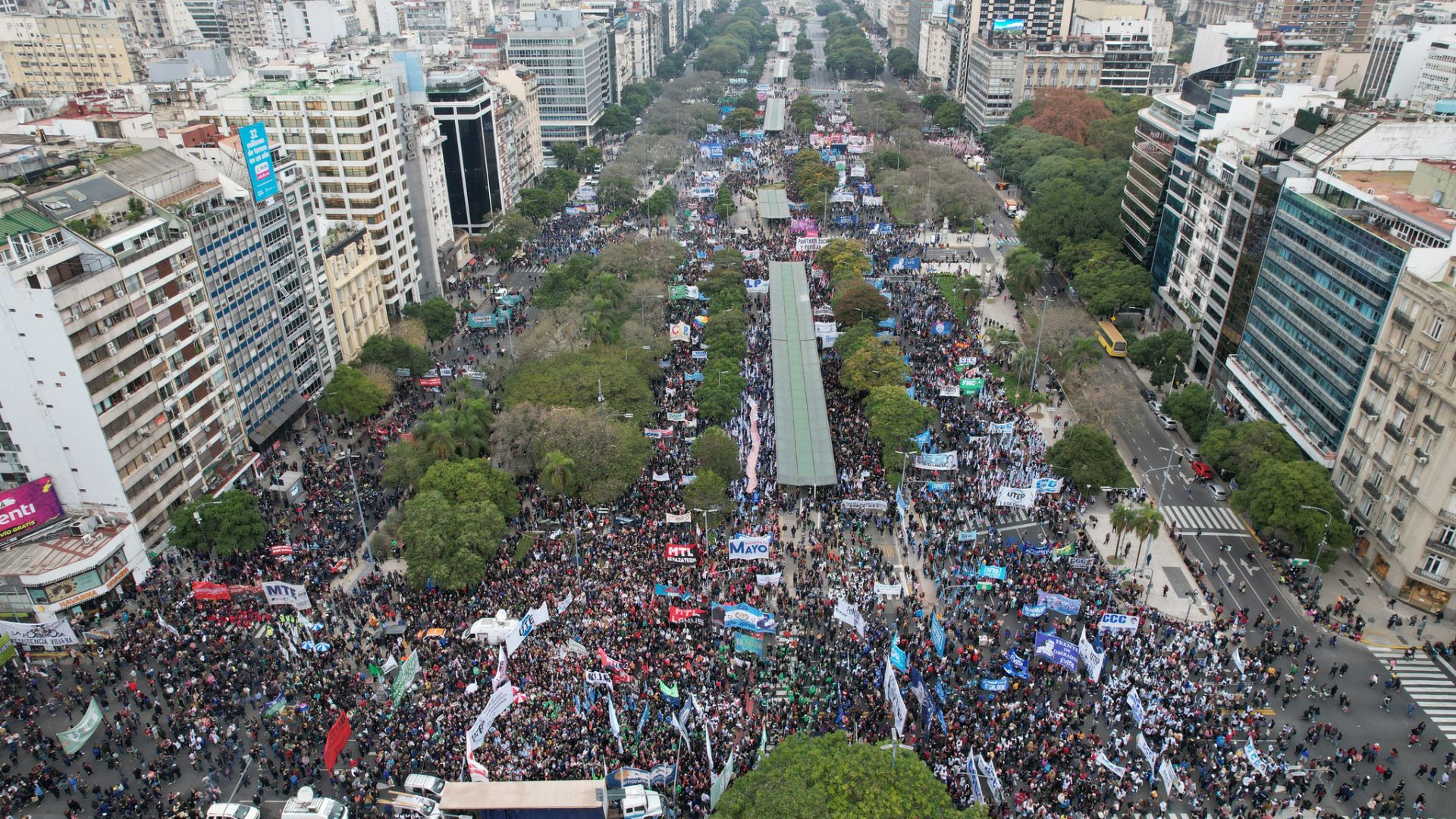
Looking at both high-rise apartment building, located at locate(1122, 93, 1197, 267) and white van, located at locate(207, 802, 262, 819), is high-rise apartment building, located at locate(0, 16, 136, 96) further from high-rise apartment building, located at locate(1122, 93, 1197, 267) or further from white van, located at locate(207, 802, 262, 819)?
white van, located at locate(207, 802, 262, 819)

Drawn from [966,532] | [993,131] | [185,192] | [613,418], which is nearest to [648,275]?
[613,418]

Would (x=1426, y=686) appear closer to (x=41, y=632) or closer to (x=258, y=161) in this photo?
(x=41, y=632)

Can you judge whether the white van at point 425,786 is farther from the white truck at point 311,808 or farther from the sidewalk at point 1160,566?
the sidewalk at point 1160,566

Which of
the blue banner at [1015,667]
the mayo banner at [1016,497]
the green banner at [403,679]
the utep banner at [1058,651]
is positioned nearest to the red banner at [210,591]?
the green banner at [403,679]

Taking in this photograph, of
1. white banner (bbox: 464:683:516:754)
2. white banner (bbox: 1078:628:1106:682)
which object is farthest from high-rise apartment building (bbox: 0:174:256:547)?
white banner (bbox: 1078:628:1106:682)

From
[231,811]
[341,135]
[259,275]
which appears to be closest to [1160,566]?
[231,811]

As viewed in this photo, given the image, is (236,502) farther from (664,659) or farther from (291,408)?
(664,659)

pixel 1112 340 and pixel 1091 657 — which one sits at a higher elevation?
pixel 1091 657

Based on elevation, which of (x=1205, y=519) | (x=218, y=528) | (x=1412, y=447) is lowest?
(x=1205, y=519)
